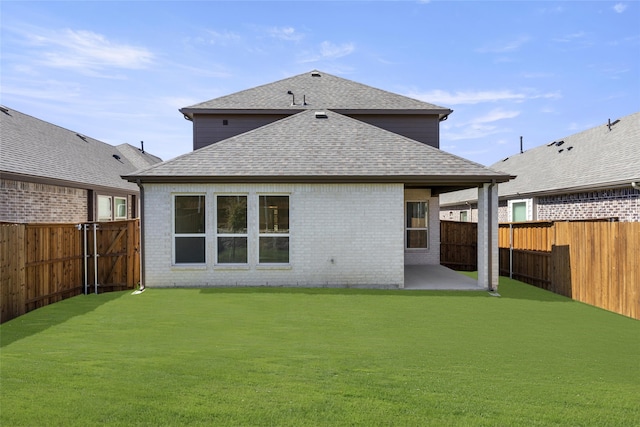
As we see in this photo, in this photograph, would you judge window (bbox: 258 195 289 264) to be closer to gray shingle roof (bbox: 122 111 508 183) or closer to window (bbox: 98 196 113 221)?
gray shingle roof (bbox: 122 111 508 183)

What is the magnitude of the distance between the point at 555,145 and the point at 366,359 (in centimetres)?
2401

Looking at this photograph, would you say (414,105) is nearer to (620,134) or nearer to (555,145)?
(620,134)

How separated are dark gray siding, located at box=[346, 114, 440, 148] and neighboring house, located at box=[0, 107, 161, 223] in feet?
40.7

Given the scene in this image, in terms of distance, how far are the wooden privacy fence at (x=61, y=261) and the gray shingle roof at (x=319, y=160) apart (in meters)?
1.99

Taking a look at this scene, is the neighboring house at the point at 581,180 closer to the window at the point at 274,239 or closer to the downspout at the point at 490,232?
the downspout at the point at 490,232

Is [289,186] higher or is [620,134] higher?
[620,134]

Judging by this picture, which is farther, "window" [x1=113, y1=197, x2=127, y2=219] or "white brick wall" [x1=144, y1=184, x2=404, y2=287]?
"window" [x1=113, y1=197, x2=127, y2=219]

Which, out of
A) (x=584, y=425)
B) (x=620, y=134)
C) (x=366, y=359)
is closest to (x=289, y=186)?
(x=366, y=359)

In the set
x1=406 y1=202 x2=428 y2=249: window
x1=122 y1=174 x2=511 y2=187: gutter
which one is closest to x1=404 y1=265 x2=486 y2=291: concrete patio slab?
x1=406 y1=202 x2=428 y2=249: window

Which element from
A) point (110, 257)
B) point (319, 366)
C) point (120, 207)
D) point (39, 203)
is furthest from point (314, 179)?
point (120, 207)

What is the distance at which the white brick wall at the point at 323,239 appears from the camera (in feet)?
38.6

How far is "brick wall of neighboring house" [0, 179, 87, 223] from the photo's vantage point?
544 inches

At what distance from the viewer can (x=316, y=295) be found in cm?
1066

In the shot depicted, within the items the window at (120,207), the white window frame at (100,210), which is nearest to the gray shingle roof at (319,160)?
the white window frame at (100,210)
